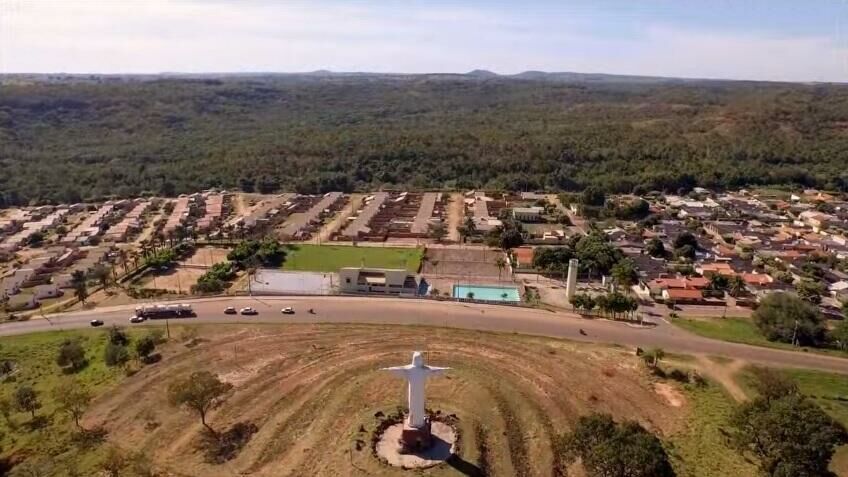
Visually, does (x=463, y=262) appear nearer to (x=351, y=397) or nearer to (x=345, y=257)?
(x=345, y=257)

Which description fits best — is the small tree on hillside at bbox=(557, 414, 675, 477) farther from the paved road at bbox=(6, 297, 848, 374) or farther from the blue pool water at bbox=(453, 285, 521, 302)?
the blue pool water at bbox=(453, 285, 521, 302)

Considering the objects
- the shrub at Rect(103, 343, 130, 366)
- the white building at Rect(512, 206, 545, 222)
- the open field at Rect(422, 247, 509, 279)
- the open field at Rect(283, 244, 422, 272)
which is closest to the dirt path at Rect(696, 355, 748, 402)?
the open field at Rect(422, 247, 509, 279)

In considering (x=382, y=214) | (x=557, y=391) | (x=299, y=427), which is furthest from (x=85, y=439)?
(x=382, y=214)

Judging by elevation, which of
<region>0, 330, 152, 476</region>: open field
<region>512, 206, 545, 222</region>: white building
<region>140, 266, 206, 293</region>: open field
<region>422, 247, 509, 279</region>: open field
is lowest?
<region>0, 330, 152, 476</region>: open field

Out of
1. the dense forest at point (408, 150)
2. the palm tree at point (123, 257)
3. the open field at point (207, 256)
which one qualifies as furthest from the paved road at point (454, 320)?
the dense forest at point (408, 150)

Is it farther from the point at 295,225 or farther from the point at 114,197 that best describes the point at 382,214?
the point at 114,197

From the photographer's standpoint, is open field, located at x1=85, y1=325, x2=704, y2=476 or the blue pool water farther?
the blue pool water

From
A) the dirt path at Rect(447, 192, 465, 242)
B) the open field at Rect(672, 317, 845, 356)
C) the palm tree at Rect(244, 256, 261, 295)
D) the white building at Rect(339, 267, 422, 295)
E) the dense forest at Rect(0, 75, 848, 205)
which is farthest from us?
the dense forest at Rect(0, 75, 848, 205)
